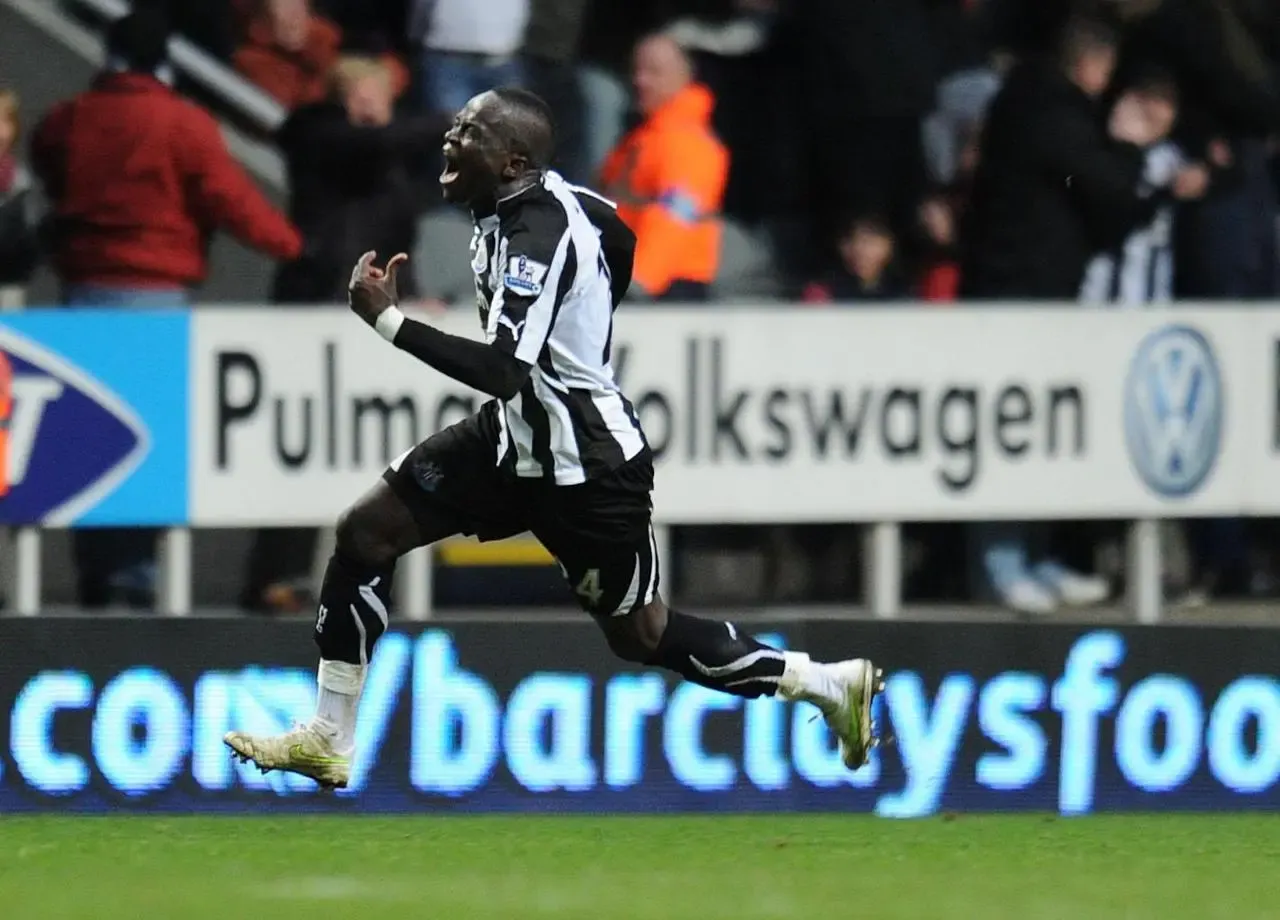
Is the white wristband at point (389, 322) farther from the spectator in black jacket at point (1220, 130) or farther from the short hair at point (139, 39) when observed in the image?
the spectator in black jacket at point (1220, 130)

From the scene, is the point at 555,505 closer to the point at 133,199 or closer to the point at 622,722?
the point at 622,722

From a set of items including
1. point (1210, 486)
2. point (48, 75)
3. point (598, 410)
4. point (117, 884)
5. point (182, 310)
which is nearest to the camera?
point (117, 884)

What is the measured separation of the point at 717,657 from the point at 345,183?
3206mm

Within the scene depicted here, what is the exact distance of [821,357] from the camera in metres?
9.73

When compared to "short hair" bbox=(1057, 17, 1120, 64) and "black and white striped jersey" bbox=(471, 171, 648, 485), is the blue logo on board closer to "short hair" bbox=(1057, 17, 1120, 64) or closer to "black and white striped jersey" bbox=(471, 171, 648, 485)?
"black and white striped jersey" bbox=(471, 171, 648, 485)

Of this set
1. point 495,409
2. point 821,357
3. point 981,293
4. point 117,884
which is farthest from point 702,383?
point 117,884

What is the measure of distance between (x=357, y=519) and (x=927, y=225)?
4.32 m

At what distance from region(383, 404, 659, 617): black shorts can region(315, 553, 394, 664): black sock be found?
199mm

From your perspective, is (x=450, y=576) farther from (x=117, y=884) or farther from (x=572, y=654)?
(x=117, y=884)

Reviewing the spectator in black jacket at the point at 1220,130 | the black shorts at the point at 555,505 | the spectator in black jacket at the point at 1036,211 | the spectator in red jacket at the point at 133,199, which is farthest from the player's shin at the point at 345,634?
the spectator in black jacket at the point at 1220,130

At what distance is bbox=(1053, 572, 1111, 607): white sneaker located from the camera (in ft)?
34.3

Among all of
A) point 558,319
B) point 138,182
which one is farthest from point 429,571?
point 558,319

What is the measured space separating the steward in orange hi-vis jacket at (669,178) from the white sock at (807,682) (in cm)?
280

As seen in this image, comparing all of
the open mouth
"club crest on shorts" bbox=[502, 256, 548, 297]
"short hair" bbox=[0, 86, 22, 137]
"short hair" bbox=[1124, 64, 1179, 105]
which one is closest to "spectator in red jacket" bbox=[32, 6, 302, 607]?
"short hair" bbox=[0, 86, 22, 137]
